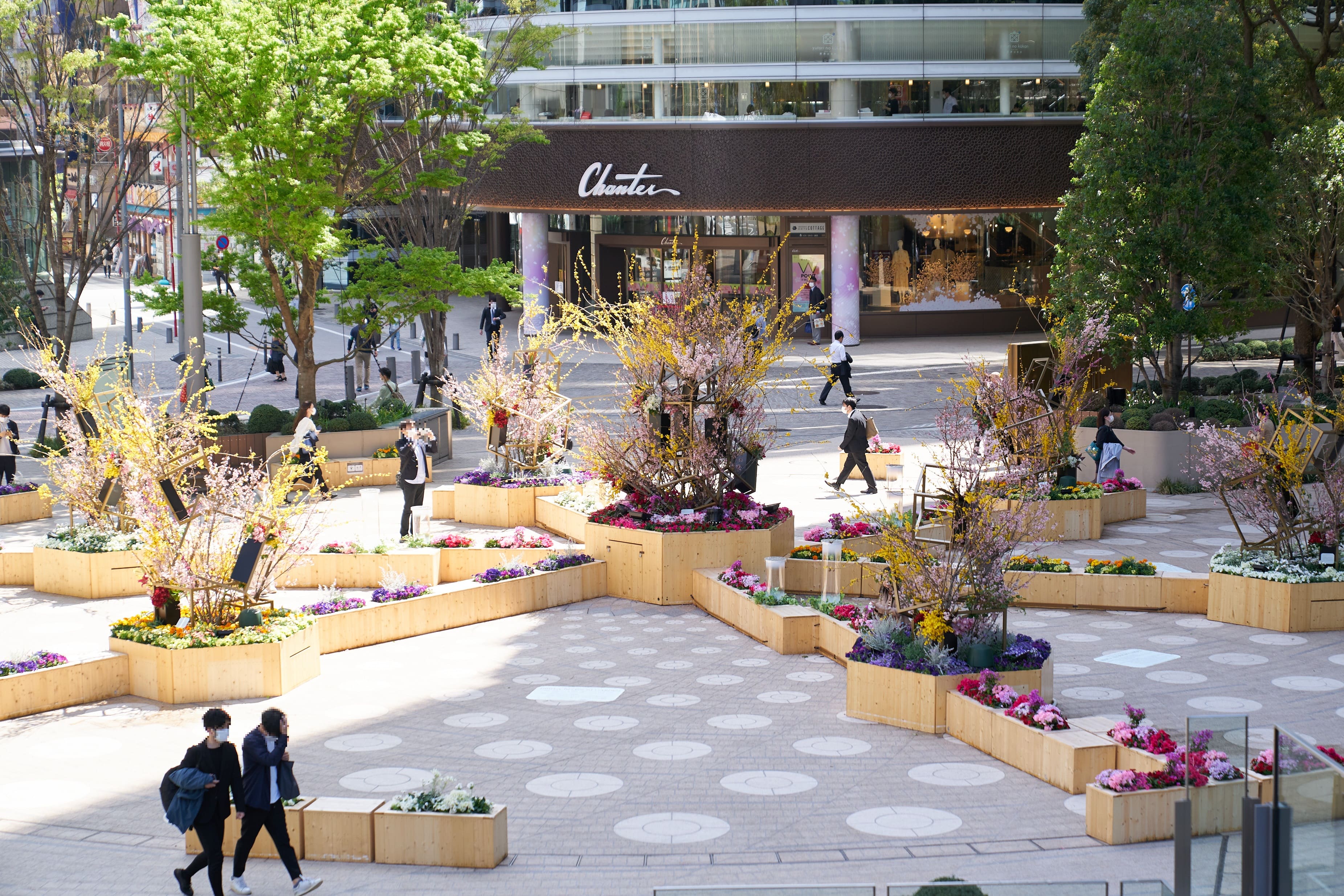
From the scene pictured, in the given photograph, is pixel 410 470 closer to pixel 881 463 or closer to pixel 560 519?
pixel 560 519

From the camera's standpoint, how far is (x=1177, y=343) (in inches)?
979

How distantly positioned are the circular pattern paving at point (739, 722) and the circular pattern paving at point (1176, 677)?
3.81m

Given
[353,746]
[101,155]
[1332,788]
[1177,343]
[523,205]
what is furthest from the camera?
[523,205]

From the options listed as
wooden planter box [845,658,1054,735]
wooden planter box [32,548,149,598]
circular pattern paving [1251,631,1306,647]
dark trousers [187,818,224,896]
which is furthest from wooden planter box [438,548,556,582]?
dark trousers [187,818,224,896]

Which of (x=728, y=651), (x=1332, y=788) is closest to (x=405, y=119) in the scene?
(x=728, y=651)

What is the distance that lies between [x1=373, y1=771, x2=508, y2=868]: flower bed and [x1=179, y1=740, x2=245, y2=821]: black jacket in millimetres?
972

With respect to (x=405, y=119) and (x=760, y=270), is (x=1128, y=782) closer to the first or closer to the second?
(x=405, y=119)

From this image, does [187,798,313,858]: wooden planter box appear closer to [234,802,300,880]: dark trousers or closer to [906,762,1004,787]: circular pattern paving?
[234,802,300,880]: dark trousers

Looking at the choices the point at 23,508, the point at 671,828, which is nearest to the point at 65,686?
the point at 671,828

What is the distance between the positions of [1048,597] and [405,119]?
17.7m

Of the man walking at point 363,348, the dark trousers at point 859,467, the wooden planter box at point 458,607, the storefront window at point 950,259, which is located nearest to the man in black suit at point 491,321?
the man walking at point 363,348

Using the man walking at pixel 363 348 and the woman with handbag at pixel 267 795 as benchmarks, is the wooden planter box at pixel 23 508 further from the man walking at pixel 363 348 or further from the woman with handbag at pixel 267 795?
the woman with handbag at pixel 267 795

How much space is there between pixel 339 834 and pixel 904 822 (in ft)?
12.7

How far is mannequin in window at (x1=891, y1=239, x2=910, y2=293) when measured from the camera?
42125 mm
